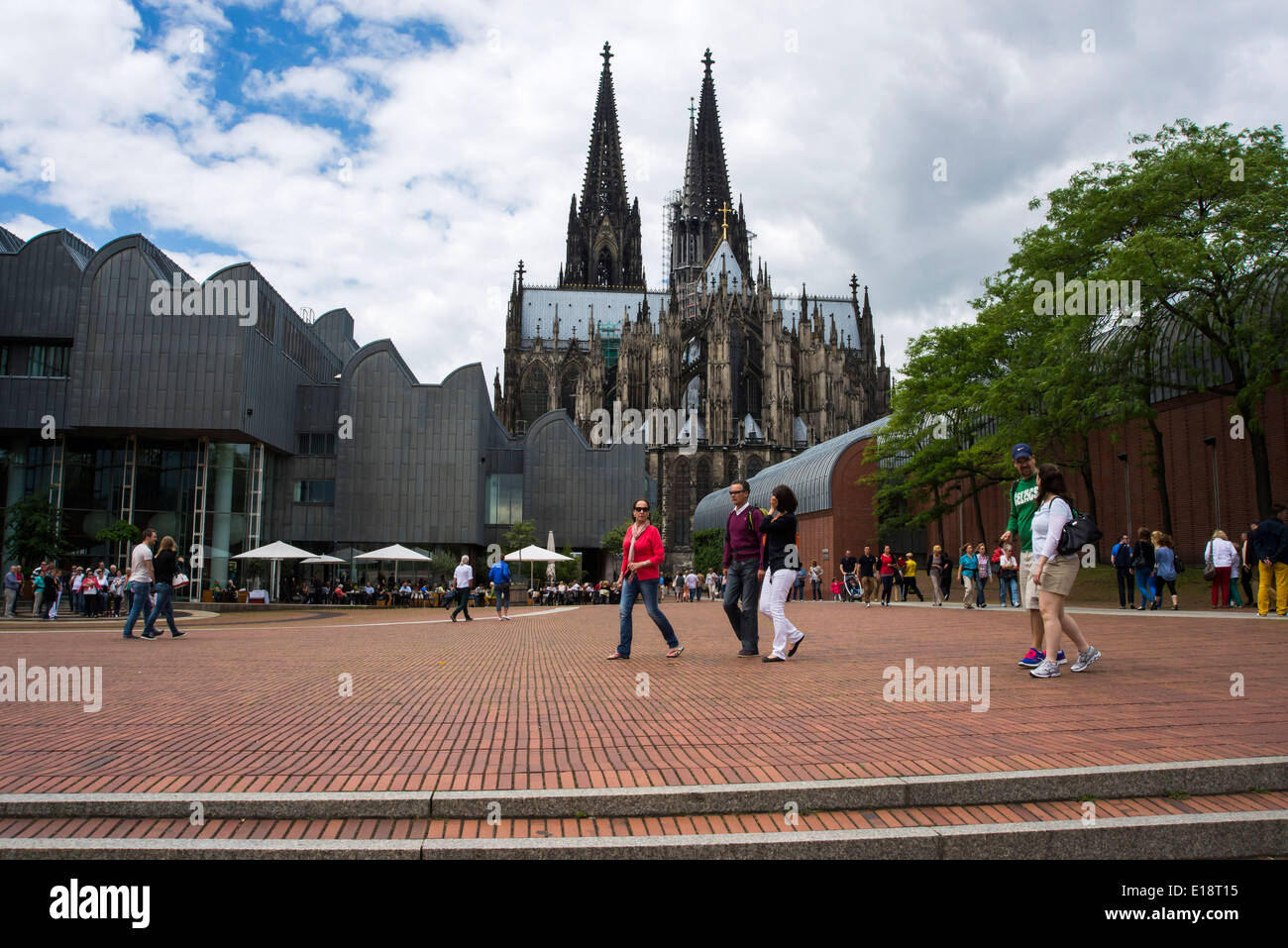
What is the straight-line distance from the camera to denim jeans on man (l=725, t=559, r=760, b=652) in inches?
339

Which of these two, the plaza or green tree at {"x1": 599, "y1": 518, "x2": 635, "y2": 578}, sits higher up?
green tree at {"x1": 599, "y1": 518, "x2": 635, "y2": 578}

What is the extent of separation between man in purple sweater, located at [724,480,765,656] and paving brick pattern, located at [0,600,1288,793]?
580 mm

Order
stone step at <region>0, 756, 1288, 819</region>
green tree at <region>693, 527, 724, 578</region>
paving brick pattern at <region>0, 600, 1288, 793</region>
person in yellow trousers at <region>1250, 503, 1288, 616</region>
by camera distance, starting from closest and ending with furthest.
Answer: stone step at <region>0, 756, 1288, 819</region>, paving brick pattern at <region>0, 600, 1288, 793</region>, person in yellow trousers at <region>1250, 503, 1288, 616</region>, green tree at <region>693, 527, 724, 578</region>

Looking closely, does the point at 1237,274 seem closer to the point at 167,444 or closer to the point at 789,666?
the point at 789,666

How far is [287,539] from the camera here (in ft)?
136

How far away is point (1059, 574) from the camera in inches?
261

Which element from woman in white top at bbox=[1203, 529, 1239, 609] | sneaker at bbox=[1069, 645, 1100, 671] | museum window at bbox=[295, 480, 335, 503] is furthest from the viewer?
museum window at bbox=[295, 480, 335, 503]

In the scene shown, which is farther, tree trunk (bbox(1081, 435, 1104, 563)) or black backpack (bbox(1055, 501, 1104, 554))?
tree trunk (bbox(1081, 435, 1104, 563))

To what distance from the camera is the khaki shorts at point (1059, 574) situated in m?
6.63

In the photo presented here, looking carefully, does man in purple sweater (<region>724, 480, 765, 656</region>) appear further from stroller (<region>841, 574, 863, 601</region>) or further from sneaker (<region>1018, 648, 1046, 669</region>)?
stroller (<region>841, 574, 863, 601</region>)

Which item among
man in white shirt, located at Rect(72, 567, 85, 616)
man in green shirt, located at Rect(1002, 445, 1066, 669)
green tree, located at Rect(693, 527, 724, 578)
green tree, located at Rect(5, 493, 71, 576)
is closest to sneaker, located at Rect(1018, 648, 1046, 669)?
man in green shirt, located at Rect(1002, 445, 1066, 669)

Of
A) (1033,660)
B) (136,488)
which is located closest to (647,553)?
(1033,660)

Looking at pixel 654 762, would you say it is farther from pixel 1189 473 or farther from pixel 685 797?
pixel 1189 473

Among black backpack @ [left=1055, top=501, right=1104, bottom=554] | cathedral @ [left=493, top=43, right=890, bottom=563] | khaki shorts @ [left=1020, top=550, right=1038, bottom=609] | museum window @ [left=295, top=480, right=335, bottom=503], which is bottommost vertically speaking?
khaki shorts @ [left=1020, top=550, right=1038, bottom=609]
